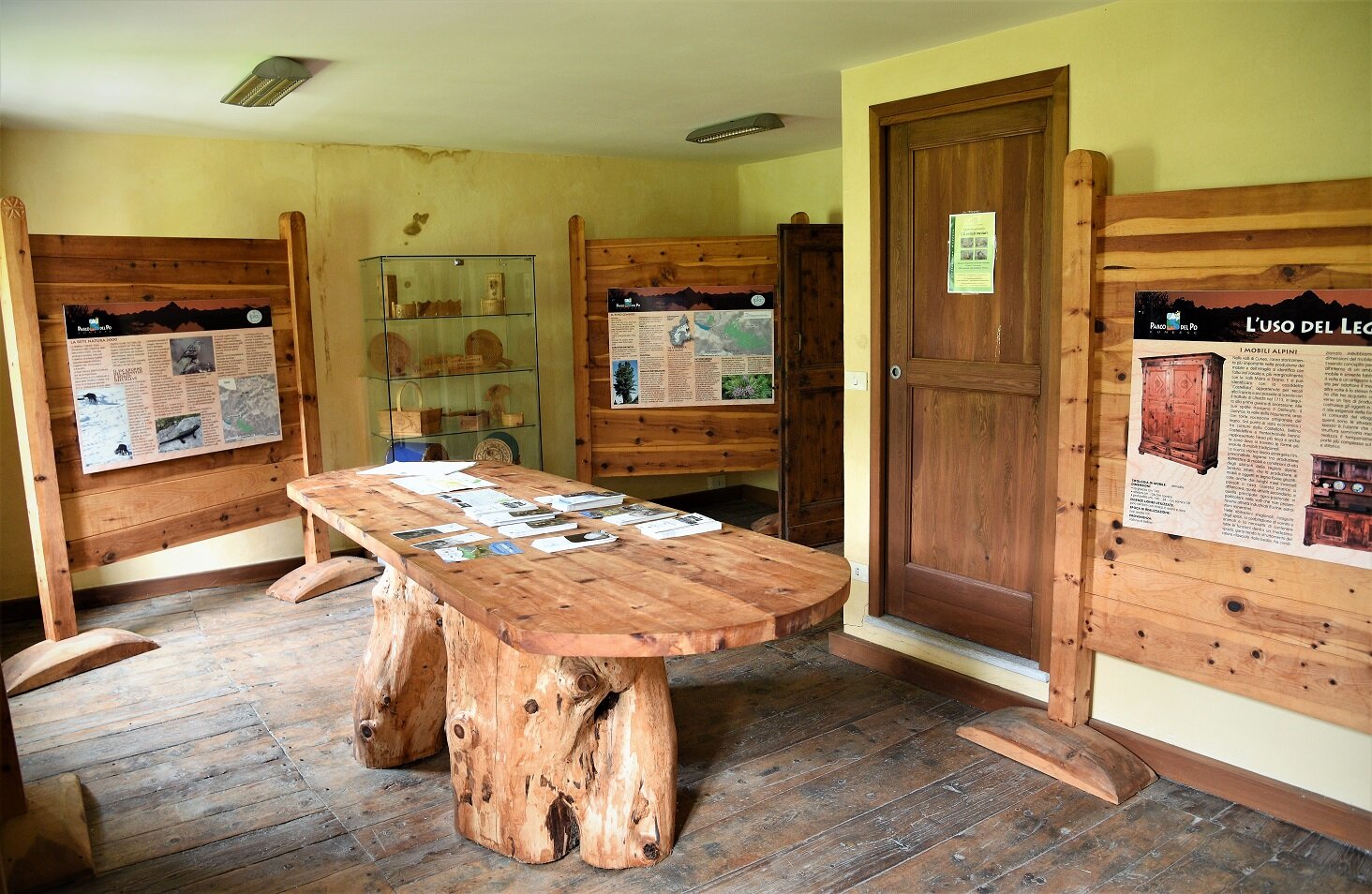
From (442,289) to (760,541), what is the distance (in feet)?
11.5

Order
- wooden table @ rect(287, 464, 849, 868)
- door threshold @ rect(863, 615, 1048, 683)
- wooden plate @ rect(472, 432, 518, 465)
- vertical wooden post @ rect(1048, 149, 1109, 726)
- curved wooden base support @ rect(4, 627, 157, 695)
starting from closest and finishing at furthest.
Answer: wooden table @ rect(287, 464, 849, 868)
vertical wooden post @ rect(1048, 149, 1109, 726)
door threshold @ rect(863, 615, 1048, 683)
curved wooden base support @ rect(4, 627, 157, 695)
wooden plate @ rect(472, 432, 518, 465)

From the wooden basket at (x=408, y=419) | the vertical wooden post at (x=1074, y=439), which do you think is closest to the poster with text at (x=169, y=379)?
the wooden basket at (x=408, y=419)

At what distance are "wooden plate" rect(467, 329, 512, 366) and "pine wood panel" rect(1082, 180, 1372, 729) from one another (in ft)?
12.2

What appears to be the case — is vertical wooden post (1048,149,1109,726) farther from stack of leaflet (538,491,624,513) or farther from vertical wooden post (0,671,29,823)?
vertical wooden post (0,671,29,823)

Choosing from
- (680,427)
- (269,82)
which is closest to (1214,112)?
(269,82)

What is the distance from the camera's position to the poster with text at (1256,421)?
2.66 metres

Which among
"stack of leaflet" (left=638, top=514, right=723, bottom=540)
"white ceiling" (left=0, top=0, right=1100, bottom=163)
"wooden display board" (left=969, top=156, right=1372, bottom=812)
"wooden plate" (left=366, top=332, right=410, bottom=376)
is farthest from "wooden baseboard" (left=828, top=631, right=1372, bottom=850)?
"wooden plate" (left=366, top=332, right=410, bottom=376)

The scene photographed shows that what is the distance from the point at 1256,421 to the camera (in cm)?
286

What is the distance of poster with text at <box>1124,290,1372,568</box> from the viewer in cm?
266

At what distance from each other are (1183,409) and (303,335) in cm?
432

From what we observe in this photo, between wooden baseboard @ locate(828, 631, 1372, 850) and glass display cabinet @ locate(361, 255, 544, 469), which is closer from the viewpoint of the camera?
wooden baseboard @ locate(828, 631, 1372, 850)

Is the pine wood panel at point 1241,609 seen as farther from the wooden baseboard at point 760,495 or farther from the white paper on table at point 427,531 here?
the wooden baseboard at point 760,495

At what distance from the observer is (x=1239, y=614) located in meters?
2.94

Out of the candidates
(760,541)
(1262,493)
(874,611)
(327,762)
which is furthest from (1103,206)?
(327,762)
